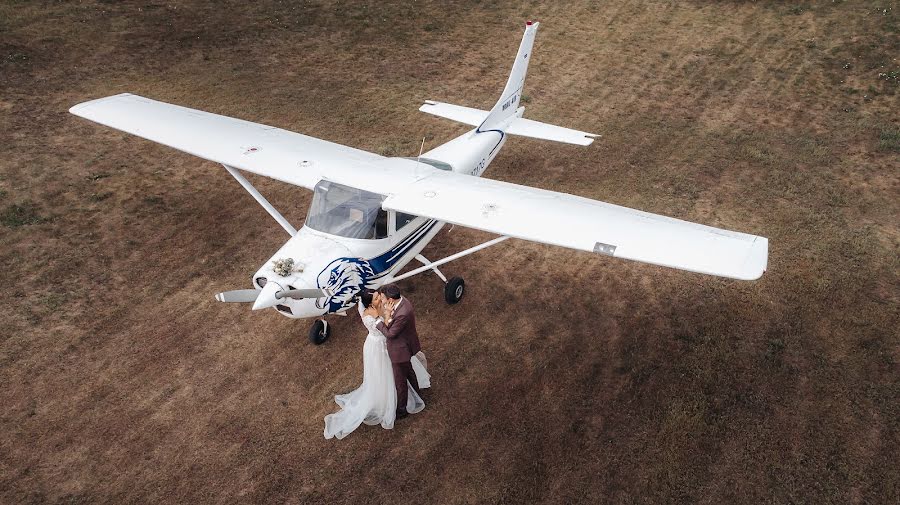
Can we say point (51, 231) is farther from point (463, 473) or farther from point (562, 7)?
point (562, 7)

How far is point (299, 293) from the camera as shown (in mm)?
7379

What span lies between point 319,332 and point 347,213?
1937 millimetres

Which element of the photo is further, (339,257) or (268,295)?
(339,257)

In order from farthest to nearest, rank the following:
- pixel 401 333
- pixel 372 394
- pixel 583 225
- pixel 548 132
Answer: pixel 548 132
pixel 583 225
pixel 372 394
pixel 401 333

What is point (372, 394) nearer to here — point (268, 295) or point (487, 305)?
point (268, 295)

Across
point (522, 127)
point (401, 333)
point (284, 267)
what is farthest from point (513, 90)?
point (401, 333)

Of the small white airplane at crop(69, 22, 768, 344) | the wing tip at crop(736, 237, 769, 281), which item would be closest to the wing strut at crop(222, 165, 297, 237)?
the small white airplane at crop(69, 22, 768, 344)

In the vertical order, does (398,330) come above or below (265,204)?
above

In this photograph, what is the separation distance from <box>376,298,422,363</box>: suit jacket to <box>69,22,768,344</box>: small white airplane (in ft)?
4.00

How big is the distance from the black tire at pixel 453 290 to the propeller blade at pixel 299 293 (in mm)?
2719

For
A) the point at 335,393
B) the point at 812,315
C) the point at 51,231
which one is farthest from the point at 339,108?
the point at 812,315

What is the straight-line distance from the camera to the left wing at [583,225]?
722 cm

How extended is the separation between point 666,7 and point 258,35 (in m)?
14.9

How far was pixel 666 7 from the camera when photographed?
2162 centimetres
